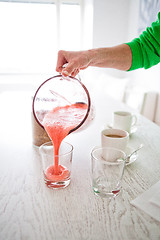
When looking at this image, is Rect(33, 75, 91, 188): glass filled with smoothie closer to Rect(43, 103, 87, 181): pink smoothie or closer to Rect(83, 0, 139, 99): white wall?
Rect(43, 103, 87, 181): pink smoothie

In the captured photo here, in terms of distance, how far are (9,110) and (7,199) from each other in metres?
1.01

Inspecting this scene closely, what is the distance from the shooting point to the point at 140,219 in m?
0.56

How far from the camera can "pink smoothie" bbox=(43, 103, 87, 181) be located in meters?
0.68

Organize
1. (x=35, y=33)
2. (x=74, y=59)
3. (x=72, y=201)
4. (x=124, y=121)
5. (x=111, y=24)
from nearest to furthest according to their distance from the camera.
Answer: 1. (x=72, y=201)
2. (x=74, y=59)
3. (x=124, y=121)
4. (x=111, y=24)
5. (x=35, y=33)

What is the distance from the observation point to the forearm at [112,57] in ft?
3.22

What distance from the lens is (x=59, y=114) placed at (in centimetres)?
76

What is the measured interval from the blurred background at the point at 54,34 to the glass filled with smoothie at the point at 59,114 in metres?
2.41

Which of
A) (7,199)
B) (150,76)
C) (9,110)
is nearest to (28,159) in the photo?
(7,199)

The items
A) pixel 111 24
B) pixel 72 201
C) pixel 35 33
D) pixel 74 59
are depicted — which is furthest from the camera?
pixel 35 33

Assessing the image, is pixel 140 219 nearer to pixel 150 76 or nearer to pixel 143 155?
pixel 143 155

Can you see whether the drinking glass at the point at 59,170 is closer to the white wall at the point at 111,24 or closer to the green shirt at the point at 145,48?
the green shirt at the point at 145,48

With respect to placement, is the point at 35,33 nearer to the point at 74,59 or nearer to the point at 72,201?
the point at 74,59

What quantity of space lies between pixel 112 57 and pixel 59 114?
Answer: 460 mm

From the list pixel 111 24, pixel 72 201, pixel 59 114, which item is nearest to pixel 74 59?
pixel 59 114
